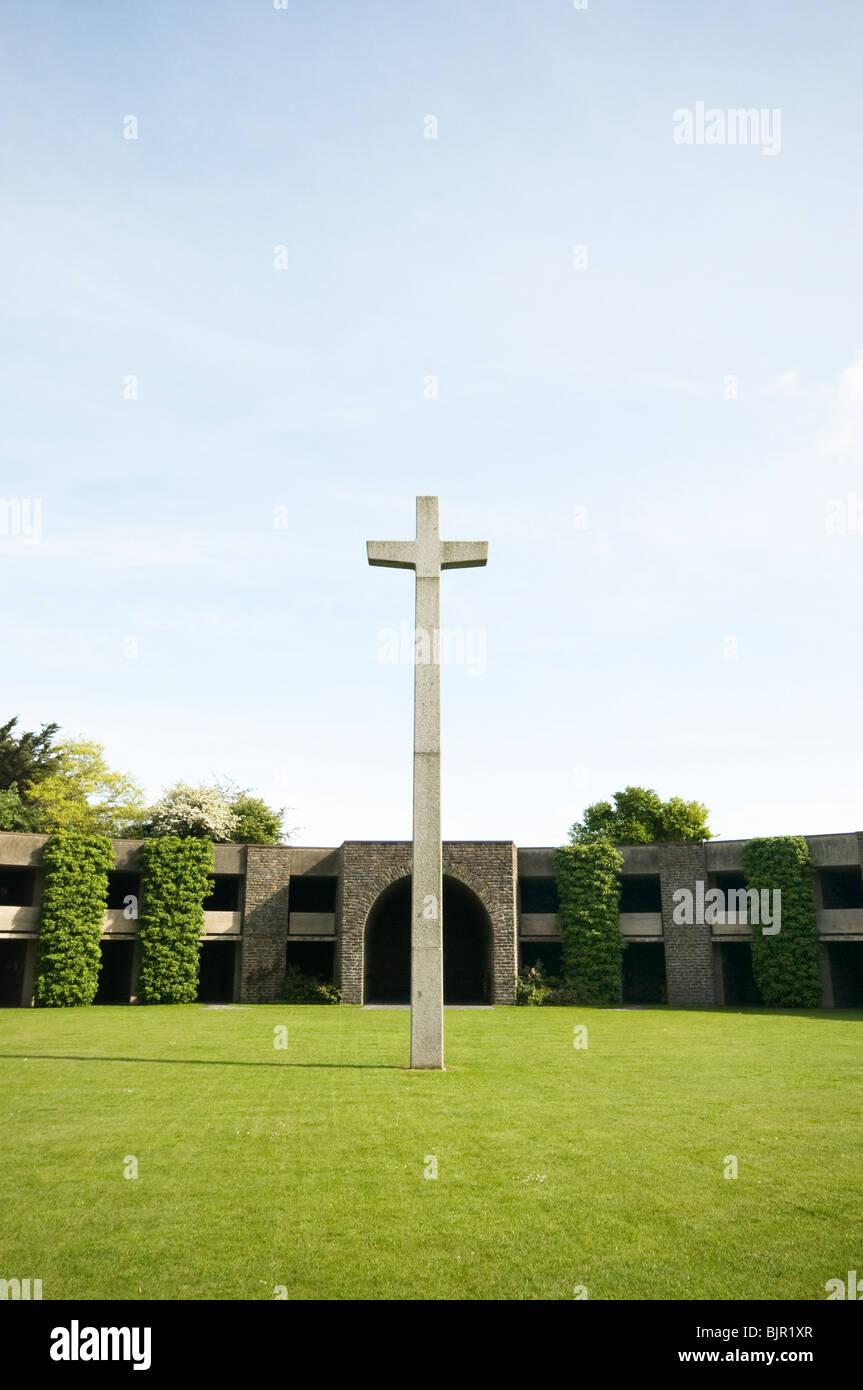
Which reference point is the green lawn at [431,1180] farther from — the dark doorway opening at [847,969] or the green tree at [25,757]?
the green tree at [25,757]

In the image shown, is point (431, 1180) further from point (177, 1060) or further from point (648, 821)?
point (648, 821)

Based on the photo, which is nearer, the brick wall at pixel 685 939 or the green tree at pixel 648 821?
the brick wall at pixel 685 939

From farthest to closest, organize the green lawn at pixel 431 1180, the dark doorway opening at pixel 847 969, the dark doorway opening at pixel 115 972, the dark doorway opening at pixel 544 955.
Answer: the dark doorway opening at pixel 544 955, the dark doorway opening at pixel 115 972, the dark doorway opening at pixel 847 969, the green lawn at pixel 431 1180

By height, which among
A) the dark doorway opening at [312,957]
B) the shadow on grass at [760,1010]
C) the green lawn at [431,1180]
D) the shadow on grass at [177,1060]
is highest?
the dark doorway opening at [312,957]

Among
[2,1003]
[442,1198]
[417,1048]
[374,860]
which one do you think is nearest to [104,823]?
[2,1003]

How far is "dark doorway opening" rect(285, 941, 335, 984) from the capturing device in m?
36.1

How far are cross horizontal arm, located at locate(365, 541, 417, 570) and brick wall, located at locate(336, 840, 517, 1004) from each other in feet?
53.9

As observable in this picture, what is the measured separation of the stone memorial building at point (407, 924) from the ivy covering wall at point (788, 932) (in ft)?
1.80

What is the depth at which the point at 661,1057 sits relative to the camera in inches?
654

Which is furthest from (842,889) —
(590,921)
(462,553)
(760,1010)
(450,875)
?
(462,553)

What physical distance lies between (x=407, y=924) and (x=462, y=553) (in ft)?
75.5

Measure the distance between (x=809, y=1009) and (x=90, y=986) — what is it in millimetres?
23540

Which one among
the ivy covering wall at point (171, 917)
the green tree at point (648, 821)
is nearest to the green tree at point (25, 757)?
A: the ivy covering wall at point (171, 917)

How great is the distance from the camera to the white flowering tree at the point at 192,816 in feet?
121
